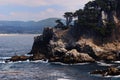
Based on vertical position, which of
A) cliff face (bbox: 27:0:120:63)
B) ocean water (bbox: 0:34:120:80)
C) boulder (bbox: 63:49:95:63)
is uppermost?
cliff face (bbox: 27:0:120:63)

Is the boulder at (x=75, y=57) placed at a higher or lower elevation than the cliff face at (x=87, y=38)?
lower

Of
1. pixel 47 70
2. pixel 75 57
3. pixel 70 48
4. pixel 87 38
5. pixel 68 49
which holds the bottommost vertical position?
pixel 47 70

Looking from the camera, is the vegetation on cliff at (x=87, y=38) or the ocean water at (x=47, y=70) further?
the vegetation on cliff at (x=87, y=38)

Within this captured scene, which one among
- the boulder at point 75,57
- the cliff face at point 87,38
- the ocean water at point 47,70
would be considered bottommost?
the ocean water at point 47,70

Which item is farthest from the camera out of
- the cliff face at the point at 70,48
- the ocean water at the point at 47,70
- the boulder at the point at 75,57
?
the cliff face at the point at 70,48

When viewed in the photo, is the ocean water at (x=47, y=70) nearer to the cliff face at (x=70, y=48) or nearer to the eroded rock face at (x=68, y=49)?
the eroded rock face at (x=68, y=49)

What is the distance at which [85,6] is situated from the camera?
135m

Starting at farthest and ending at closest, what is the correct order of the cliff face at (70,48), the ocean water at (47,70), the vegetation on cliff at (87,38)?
1. the vegetation on cliff at (87,38)
2. the cliff face at (70,48)
3. the ocean water at (47,70)

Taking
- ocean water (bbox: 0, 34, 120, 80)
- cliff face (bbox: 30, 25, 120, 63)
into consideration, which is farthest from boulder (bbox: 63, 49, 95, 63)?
ocean water (bbox: 0, 34, 120, 80)

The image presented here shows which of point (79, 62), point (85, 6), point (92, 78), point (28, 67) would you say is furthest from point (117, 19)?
point (92, 78)

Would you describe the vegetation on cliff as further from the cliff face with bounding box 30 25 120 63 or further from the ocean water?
the ocean water

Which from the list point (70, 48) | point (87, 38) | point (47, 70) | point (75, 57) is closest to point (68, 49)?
point (70, 48)

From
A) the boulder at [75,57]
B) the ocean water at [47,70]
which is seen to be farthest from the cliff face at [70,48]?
the ocean water at [47,70]

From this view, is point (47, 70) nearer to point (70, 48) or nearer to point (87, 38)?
point (70, 48)
